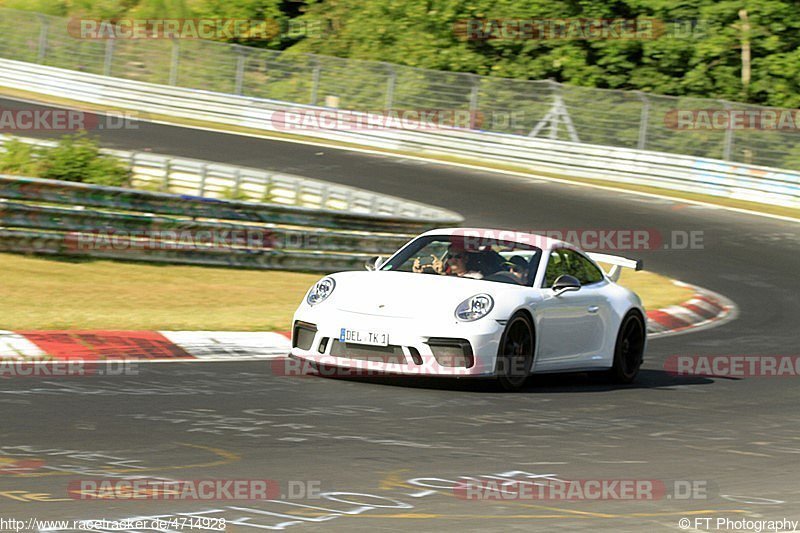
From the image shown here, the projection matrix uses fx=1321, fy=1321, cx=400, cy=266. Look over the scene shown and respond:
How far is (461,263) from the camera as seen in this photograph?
10.2 meters

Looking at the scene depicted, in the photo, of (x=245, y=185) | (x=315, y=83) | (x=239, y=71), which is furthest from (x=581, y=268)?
(x=239, y=71)

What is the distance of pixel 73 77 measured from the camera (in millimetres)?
33656

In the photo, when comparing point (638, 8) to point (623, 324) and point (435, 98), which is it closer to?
point (435, 98)

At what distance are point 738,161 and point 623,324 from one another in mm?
18849

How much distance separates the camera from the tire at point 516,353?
30.8ft

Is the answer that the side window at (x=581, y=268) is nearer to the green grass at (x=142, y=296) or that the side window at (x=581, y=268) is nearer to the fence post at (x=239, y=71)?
the green grass at (x=142, y=296)

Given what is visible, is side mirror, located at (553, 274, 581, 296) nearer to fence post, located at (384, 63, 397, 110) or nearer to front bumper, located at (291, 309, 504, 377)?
front bumper, located at (291, 309, 504, 377)

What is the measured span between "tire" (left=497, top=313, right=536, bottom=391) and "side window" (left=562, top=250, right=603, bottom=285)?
3.77 ft

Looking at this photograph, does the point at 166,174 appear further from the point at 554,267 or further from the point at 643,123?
the point at 643,123

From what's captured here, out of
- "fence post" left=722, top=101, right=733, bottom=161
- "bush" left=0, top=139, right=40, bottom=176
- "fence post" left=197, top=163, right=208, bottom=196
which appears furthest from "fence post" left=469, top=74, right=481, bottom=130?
"bush" left=0, top=139, right=40, bottom=176

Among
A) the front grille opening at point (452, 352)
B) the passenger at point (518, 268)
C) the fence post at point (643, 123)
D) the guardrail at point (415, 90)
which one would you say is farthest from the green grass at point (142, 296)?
the fence post at point (643, 123)

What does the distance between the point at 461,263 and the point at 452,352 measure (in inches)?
45.3

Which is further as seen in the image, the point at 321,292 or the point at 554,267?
the point at 554,267

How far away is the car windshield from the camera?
10086mm
